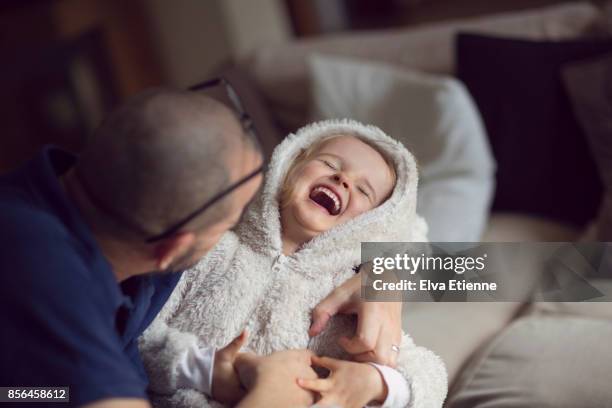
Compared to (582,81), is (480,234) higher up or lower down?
lower down

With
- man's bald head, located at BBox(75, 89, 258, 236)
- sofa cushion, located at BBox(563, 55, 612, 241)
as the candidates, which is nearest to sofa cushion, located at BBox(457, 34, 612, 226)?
sofa cushion, located at BBox(563, 55, 612, 241)

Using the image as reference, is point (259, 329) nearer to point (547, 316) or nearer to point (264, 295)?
point (264, 295)

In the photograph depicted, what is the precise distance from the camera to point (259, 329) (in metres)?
0.78

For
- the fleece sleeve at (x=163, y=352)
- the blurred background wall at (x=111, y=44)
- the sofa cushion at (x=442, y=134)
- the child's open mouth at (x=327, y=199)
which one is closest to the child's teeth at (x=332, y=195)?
the child's open mouth at (x=327, y=199)

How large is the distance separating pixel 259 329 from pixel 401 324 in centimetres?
17

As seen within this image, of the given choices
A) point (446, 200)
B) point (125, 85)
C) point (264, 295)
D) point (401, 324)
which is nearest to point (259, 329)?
point (264, 295)

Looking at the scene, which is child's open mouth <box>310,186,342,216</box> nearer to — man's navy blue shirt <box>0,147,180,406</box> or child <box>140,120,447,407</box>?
child <box>140,120,447,407</box>

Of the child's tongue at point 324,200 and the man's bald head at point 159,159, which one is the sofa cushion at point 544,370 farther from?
the man's bald head at point 159,159

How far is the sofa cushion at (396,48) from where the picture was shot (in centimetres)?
159

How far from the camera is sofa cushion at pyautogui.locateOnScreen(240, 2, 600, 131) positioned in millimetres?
1592

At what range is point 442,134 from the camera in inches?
54.8

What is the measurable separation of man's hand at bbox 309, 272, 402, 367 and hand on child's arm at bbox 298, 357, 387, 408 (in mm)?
19

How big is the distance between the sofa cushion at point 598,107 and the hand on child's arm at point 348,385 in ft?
2.58

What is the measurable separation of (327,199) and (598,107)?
0.85m
